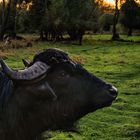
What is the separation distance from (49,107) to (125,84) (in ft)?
35.2

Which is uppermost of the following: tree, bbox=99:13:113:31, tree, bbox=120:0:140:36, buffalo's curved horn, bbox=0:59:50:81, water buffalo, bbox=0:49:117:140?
buffalo's curved horn, bbox=0:59:50:81

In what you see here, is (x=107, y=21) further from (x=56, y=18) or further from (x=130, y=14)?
(x=56, y=18)

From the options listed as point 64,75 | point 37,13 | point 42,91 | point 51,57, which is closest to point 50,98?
point 42,91

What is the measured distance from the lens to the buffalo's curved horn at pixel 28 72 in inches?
145

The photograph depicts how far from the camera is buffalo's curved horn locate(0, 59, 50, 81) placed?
12.1 feet

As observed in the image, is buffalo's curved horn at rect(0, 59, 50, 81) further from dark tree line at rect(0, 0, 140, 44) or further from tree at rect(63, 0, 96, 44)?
tree at rect(63, 0, 96, 44)

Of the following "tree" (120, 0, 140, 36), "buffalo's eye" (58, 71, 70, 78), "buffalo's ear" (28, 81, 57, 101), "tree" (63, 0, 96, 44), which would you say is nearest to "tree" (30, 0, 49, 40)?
"tree" (63, 0, 96, 44)

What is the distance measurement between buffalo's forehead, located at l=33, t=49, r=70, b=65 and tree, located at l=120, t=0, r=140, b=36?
4774cm

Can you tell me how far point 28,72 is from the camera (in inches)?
148

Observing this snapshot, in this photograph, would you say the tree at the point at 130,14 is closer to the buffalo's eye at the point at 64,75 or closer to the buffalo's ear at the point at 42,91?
the buffalo's eye at the point at 64,75

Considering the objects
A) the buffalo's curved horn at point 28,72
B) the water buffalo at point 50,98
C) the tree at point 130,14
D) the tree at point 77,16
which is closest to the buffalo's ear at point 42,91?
the water buffalo at point 50,98

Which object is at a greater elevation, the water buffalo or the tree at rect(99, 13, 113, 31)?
the water buffalo

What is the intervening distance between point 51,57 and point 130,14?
48623 mm

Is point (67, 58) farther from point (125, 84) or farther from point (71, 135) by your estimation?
point (125, 84)
